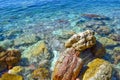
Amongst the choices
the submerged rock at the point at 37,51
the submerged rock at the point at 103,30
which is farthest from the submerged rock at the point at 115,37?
the submerged rock at the point at 37,51

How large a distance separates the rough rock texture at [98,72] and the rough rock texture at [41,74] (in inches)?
102

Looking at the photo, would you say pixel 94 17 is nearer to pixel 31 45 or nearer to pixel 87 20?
pixel 87 20

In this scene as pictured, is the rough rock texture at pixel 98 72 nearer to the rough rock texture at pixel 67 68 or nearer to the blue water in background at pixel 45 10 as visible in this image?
the rough rock texture at pixel 67 68

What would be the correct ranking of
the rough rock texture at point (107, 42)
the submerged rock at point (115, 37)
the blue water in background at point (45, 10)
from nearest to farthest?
the rough rock texture at point (107, 42)
the submerged rock at point (115, 37)
the blue water in background at point (45, 10)

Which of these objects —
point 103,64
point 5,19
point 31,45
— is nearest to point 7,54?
point 31,45

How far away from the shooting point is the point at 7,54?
16.3 metres

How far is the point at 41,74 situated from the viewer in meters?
14.8

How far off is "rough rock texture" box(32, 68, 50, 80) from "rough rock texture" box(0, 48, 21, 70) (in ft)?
6.37

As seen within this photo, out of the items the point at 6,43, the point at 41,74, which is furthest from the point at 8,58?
the point at 6,43

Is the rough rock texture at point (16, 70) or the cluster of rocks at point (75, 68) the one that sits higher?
the cluster of rocks at point (75, 68)

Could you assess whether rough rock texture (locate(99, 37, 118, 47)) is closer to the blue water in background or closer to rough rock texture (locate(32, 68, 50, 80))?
rough rock texture (locate(32, 68, 50, 80))

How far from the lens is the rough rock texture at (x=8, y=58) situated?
1595 centimetres

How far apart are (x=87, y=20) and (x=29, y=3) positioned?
1036 centimetres

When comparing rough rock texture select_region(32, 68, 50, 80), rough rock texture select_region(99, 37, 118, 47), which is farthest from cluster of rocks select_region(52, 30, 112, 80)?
rough rock texture select_region(99, 37, 118, 47)
